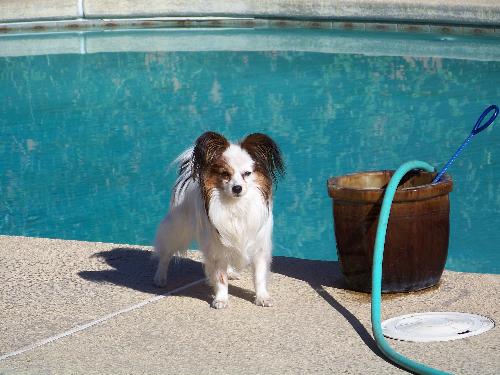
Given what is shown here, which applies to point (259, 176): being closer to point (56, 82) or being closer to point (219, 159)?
point (219, 159)

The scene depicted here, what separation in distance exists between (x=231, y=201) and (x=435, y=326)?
1.23m

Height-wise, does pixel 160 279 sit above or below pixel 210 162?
below

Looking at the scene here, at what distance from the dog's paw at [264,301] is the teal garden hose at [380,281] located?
64 cm

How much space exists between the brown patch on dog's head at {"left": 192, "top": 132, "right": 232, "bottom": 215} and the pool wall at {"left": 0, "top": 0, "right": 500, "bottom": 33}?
45.6 feet

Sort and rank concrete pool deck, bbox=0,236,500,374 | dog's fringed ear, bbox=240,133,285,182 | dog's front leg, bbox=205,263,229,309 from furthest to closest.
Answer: dog's front leg, bbox=205,263,229,309, dog's fringed ear, bbox=240,133,285,182, concrete pool deck, bbox=0,236,500,374

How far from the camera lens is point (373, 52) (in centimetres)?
1734

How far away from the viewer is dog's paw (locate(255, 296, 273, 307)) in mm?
5750

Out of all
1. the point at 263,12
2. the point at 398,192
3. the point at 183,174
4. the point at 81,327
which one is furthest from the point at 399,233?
the point at 263,12

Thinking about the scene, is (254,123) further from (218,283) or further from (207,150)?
(207,150)

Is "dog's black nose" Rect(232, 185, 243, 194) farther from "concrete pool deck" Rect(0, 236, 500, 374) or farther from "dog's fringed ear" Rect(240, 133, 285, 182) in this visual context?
"concrete pool deck" Rect(0, 236, 500, 374)

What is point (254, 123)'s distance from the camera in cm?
1309

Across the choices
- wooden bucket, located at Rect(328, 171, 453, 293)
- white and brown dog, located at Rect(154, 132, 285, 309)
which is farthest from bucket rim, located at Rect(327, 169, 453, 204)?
white and brown dog, located at Rect(154, 132, 285, 309)

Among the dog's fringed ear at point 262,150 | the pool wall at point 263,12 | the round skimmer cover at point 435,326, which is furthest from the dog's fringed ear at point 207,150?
the pool wall at point 263,12

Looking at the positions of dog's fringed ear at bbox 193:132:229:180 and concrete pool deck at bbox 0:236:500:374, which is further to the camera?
dog's fringed ear at bbox 193:132:229:180
